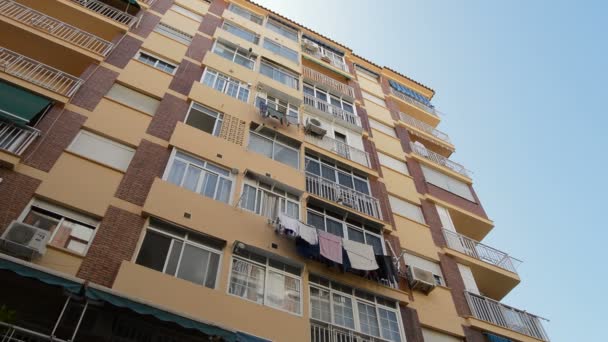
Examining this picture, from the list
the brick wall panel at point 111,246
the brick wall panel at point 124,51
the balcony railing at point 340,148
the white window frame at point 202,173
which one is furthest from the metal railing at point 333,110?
the brick wall panel at point 111,246

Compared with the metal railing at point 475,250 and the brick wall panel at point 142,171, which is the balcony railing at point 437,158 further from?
the brick wall panel at point 142,171

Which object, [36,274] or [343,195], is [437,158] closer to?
[343,195]

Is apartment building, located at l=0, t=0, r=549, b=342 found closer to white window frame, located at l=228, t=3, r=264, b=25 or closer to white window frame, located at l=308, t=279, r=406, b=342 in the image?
white window frame, located at l=308, t=279, r=406, b=342

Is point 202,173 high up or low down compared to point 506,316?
up

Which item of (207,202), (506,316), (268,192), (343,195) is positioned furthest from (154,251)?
(506,316)

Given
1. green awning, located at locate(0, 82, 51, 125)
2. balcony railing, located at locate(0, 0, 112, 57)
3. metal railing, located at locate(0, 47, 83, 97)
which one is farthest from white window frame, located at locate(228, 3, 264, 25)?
green awning, located at locate(0, 82, 51, 125)

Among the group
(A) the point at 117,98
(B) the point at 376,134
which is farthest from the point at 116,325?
(B) the point at 376,134

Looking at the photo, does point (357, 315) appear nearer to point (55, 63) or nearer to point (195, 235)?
point (195, 235)

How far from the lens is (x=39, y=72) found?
48.1 feet

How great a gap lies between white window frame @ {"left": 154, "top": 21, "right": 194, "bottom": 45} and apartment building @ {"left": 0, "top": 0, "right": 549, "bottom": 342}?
0.30ft

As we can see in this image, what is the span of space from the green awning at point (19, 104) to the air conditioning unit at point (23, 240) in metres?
3.58

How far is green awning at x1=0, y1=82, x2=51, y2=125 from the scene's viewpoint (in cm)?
1138

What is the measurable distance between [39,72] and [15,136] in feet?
14.4

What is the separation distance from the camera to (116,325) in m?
8.99
